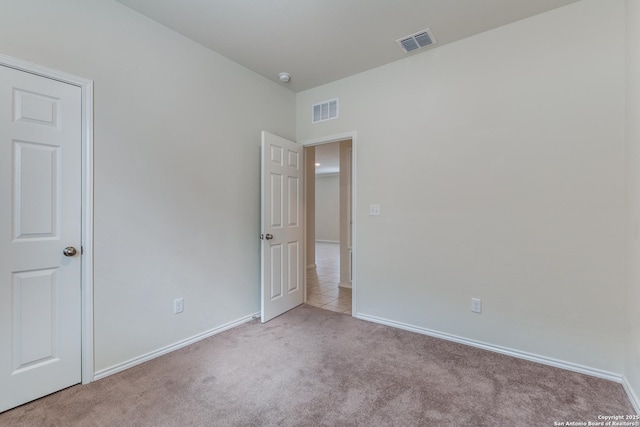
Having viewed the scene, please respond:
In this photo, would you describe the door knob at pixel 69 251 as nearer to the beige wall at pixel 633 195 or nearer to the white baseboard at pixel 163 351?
the white baseboard at pixel 163 351

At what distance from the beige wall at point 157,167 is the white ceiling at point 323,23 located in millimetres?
242

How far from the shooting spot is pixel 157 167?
2334 millimetres

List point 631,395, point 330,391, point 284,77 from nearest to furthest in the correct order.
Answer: point 631,395, point 330,391, point 284,77

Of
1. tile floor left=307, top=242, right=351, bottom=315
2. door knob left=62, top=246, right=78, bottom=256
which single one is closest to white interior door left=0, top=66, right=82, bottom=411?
door knob left=62, top=246, right=78, bottom=256

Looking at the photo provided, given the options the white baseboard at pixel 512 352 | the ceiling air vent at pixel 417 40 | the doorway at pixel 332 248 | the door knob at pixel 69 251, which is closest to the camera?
the door knob at pixel 69 251

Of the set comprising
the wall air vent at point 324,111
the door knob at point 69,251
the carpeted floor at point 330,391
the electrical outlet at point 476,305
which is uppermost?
the wall air vent at point 324,111

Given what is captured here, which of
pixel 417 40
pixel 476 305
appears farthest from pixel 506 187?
pixel 417 40

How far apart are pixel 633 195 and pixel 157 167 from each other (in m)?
3.38

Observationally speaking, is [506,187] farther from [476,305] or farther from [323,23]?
[323,23]

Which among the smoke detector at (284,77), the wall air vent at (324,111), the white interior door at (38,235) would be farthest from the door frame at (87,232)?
the wall air vent at (324,111)

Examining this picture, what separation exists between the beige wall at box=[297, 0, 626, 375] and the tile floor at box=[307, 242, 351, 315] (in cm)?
54

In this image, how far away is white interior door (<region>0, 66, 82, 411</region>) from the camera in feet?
5.54

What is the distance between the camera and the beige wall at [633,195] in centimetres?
173

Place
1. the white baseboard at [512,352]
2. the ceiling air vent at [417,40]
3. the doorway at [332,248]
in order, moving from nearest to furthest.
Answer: the white baseboard at [512,352]
the ceiling air vent at [417,40]
the doorway at [332,248]
